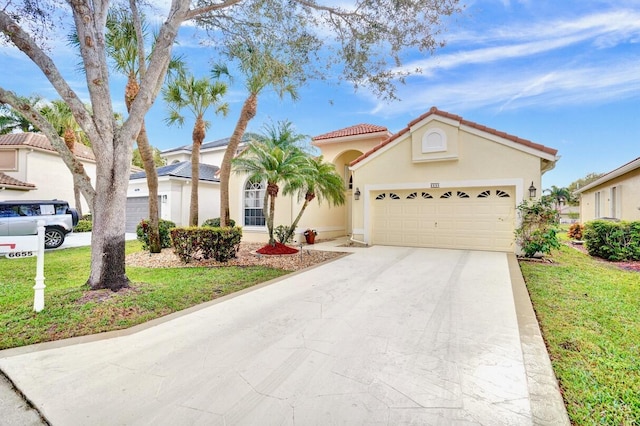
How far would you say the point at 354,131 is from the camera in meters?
17.2

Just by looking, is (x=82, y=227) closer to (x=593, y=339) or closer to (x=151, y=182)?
(x=151, y=182)

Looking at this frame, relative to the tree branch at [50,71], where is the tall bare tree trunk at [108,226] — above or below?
below

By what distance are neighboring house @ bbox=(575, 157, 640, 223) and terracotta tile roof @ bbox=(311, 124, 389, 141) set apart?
35.7 feet

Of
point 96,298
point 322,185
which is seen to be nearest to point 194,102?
point 322,185

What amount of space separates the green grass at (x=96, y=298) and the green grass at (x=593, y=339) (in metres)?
5.73

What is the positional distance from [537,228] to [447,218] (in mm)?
3207

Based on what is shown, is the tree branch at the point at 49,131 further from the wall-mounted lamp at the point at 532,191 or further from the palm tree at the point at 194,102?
the wall-mounted lamp at the point at 532,191

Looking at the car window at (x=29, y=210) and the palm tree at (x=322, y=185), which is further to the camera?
the car window at (x=29, y=210)

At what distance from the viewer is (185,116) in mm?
13375

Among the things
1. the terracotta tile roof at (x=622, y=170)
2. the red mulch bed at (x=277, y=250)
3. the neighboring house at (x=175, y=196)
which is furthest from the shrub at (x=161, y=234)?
the terracotta tile roof at (x=622, y=170)

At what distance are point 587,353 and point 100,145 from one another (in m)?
8.62

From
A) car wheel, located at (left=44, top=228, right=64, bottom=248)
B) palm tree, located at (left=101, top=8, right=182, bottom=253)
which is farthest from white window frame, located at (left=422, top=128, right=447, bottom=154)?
car wheel, located at (left=44, top=228, right=64, bottom=248)

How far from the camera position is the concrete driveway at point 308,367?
2.68 meters

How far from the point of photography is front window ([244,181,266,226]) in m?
15.6
